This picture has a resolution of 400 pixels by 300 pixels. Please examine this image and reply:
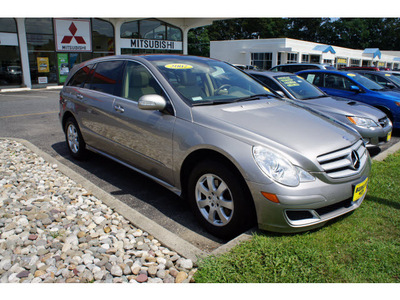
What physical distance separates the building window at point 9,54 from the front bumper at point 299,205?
21.3 meters

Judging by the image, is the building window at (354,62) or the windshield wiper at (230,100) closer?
the windshield wiper at (230,100)

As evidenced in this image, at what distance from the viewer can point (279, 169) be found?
8.99 ft

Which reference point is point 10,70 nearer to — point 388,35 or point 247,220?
point 247,220

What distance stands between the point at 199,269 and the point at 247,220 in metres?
0.65

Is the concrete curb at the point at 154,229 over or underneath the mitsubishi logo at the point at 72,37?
underneath

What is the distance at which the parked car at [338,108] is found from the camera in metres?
5.84

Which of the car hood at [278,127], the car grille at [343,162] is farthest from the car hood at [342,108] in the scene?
the car grille at [343,162]

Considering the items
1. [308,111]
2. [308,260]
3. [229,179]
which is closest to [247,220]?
[229,179]

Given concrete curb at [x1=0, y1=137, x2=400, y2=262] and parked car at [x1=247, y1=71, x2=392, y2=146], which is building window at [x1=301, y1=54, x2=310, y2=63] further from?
concrete curb at [x1=0, y1=137, x2=400, y2=262]

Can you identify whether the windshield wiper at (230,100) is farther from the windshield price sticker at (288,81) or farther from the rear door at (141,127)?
the windshield price sticker at (288,81)

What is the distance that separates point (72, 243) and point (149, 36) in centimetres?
2495

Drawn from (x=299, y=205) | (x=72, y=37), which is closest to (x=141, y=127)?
(x=299, y=205)

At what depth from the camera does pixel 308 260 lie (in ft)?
8.34

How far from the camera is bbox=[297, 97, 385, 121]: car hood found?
236 inches
